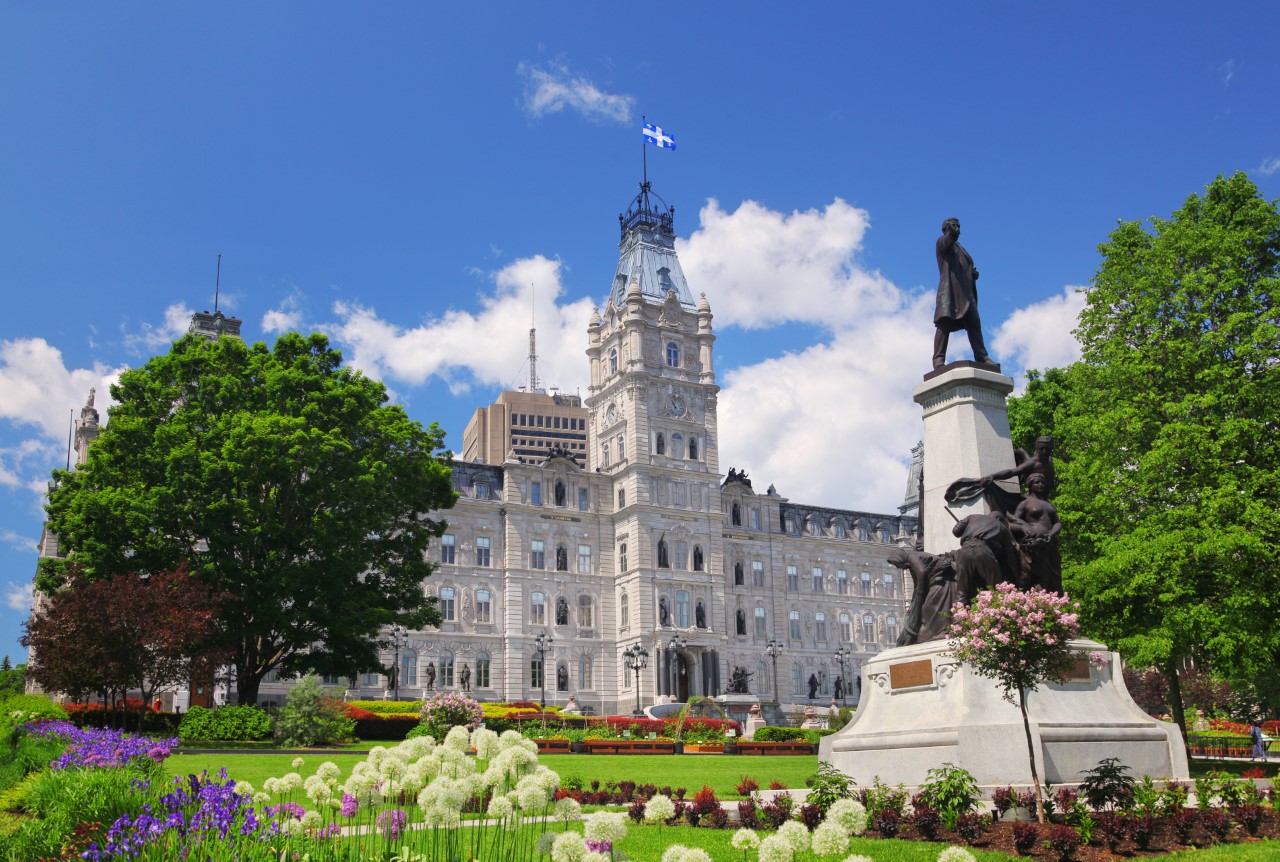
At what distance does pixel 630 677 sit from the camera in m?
71.6

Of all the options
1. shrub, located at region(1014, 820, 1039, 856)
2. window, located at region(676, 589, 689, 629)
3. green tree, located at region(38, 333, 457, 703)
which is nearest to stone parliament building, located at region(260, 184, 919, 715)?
window, located at region(676, 589, 689, 629)

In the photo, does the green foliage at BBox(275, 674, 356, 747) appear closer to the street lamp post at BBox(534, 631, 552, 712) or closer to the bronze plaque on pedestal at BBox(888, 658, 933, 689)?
the bronze plaque on pedestal at BBox(888, 658, 933, 689)

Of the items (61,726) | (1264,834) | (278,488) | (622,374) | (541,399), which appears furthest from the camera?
(541,399)

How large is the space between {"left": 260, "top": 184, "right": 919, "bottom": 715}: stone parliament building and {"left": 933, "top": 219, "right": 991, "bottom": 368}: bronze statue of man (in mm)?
52919

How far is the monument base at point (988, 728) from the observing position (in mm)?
13078

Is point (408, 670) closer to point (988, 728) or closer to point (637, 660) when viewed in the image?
point (637, 660)

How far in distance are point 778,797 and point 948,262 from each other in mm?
9901


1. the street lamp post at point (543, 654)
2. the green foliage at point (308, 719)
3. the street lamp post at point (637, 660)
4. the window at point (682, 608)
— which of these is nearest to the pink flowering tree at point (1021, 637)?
the green foliage at point (308, 719)

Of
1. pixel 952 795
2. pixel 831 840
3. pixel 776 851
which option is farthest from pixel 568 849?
pixel 952 795

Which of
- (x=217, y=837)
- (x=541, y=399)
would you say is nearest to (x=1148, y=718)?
(x=217, y=837)

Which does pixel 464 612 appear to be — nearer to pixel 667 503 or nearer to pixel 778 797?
pixel 667 503

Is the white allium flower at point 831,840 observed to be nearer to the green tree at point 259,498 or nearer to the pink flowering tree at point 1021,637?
the pink flowering tree at point 1021,637

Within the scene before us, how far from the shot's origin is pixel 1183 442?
24797 millimetres

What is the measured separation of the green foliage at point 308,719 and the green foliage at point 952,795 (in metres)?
23.4
